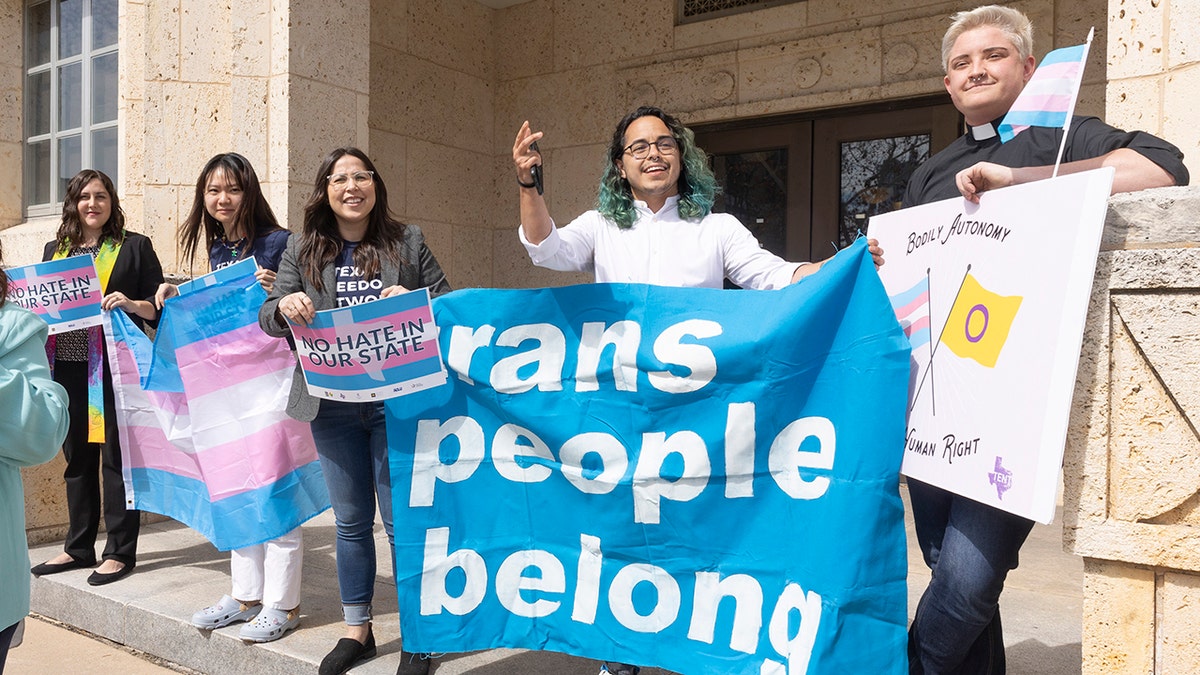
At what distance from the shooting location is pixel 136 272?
14.9ft

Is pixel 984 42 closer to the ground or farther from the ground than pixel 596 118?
closer to the ground

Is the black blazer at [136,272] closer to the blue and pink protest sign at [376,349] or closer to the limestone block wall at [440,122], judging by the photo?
the blue and pink protest sign at [376,349]

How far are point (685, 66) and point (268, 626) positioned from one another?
5488 mm

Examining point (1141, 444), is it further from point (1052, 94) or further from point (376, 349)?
point (376, 349)

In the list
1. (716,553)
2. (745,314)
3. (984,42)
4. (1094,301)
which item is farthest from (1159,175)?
(716,553)

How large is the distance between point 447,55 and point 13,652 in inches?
237

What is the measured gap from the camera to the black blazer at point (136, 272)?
447 centimetres

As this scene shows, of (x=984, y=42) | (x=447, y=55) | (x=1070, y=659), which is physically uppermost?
(x=447, y=55)

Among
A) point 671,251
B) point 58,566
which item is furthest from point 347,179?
point 58,566

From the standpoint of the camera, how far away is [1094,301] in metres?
1.96

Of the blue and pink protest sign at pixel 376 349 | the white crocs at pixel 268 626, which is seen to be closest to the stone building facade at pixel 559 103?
the blue and pink protest sign at pixel 376 349

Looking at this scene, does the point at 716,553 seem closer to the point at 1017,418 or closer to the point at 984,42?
the point at 1017,418

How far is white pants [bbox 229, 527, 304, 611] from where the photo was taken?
3.57m

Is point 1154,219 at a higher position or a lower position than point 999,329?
higher
